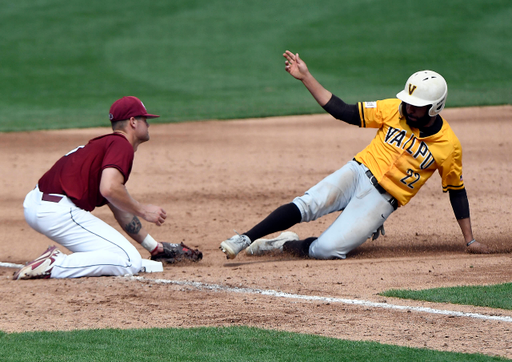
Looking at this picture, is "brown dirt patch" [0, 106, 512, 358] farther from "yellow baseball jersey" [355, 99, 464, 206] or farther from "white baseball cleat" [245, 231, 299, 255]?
"yellow baseball jersey" [355, 99, 464, 206]

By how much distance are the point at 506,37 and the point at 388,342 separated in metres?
16.1

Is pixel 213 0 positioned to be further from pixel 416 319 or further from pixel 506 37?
pixel 416 319

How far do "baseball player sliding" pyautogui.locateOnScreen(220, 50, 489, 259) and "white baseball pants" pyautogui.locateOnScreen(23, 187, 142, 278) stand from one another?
864 mm

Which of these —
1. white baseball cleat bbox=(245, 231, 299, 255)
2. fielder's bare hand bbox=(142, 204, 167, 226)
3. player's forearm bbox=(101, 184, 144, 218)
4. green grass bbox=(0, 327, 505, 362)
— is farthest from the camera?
white baseball cleat bbox=(245, 231, 299, 255)

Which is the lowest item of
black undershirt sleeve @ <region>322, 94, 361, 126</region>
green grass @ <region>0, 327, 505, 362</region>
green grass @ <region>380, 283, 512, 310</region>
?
green grass @ <region>380, 283, 512, 310</region>

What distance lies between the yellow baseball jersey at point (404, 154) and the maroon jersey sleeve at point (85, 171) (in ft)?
6.65

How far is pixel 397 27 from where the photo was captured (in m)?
18.6

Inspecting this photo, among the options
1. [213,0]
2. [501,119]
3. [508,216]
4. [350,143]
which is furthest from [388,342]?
[213,0]

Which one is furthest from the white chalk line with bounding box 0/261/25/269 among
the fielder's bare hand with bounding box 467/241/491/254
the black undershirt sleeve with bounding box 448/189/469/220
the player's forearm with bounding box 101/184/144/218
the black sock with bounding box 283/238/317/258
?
the fielder's bare hand with bounding box 467/241/491/254

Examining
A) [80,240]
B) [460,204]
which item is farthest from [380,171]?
[80,240]

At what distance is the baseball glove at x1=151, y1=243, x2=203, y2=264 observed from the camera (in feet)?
17.6

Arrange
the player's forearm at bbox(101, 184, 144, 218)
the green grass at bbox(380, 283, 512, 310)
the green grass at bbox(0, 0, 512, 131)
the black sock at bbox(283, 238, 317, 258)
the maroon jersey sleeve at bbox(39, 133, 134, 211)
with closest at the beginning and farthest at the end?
the green grass at bbox(380, 283, 512, 310), the player's forearm at bbox(101, 184, 144, 218), the maroon jersey sleeve at bbox(39, 133, 134, 211), the black sock at bbox(283, 238, 317, 258), the green grass at bbox(0, 0, 512, 131)

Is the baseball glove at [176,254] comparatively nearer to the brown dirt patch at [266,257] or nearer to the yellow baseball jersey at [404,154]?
the brown dirt patch at [266,257]

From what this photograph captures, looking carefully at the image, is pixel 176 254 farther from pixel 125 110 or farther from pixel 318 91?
pixel 318 91
